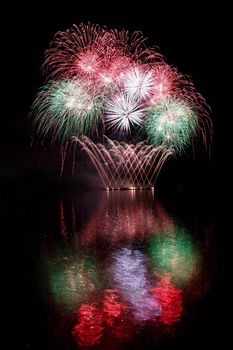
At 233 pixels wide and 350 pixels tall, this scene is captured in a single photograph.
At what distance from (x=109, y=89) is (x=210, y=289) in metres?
22.2

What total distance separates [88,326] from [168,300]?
1.73 metres

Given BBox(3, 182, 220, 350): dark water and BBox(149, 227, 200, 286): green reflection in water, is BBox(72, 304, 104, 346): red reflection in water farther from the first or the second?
BBox(149, 227, 200, 286): green reflection in water

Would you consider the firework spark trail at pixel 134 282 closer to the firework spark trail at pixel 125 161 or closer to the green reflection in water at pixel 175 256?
the green reflection in water at pixel 175 256

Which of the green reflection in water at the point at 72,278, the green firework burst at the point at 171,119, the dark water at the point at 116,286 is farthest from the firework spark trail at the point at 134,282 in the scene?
the green firework burst at the point at 171,119

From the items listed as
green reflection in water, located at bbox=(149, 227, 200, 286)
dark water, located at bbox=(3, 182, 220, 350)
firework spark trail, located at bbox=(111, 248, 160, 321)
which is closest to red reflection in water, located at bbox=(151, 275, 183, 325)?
dark water, located at bbox=(3, 182, 220, 350)

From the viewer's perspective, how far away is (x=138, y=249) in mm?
11820

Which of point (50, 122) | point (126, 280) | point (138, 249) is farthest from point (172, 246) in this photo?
point (50, 122)

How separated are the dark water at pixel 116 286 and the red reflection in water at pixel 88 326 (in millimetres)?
14

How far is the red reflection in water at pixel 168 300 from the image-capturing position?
21.7ft

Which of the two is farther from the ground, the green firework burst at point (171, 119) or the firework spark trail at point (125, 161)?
the green firework burst at point (171, 119)

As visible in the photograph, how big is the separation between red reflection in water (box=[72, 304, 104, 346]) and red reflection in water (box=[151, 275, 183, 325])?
1.02 meters

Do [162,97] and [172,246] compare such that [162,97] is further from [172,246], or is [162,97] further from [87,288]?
[87,288]

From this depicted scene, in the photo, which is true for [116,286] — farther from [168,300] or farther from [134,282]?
[168,300]

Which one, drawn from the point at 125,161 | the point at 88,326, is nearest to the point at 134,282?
the point at 88,326
